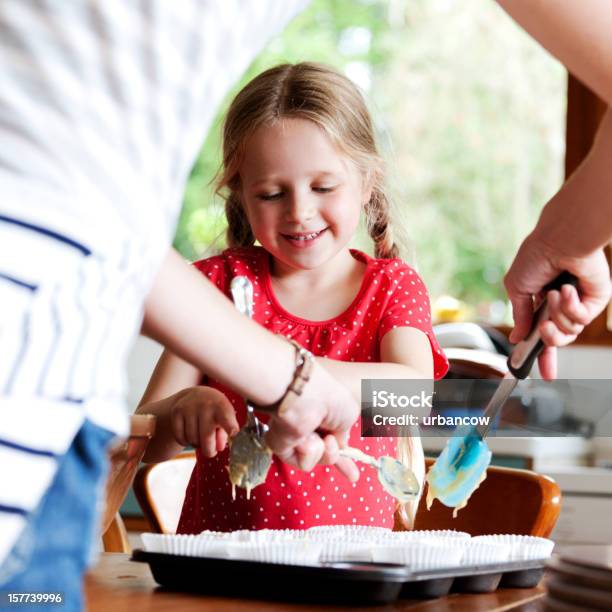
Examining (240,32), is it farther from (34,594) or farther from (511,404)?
(511,404)

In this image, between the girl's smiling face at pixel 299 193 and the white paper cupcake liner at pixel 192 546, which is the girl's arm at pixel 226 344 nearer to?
the white paper cupcake liner at pixel 192 546

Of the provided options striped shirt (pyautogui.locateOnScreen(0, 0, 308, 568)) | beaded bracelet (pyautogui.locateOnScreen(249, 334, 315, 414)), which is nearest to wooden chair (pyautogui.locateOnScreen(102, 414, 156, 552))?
beaded bracelet (pyautogui.locateOnScreen(249, 334, 315, 414))

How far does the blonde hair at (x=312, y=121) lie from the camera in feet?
5.10

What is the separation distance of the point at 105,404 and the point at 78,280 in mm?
83

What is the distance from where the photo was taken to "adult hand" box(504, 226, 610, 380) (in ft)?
3.63

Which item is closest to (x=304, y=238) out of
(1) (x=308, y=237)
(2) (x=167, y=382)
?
(1) (x=308, y=237)

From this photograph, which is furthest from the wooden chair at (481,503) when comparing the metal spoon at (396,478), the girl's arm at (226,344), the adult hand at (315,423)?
the girl's arm at (226,344)

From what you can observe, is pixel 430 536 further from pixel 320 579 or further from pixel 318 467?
pixel 318 467

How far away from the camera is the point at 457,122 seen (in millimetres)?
5141

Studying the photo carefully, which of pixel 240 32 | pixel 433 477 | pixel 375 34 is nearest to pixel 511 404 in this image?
pixel 433 477

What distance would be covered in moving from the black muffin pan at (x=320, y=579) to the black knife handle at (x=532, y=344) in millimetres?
240

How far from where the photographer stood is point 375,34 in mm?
5523

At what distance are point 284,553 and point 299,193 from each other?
676 mm

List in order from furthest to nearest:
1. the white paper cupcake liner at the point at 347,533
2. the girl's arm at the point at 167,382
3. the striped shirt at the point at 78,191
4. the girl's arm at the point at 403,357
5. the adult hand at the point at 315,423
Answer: the girl's arm at the point at 167,382, the girl's arm at the point at 403,357, the white paper cupcake liner at the point at 347,533, the adult hand at the point at 315,423, the striped shirt at the point at 78,191
